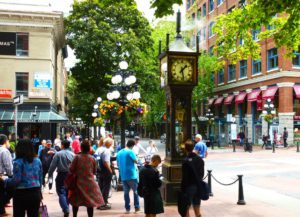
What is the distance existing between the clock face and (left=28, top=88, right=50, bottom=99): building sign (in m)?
24.2

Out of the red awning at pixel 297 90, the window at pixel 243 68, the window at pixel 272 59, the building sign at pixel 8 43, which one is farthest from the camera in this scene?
the window at pixel 243 68

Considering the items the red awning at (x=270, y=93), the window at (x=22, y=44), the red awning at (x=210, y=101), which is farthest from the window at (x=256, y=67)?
the window at (x=22, y=44)

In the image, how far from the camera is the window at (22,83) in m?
33.7

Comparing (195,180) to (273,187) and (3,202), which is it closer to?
(3,202)

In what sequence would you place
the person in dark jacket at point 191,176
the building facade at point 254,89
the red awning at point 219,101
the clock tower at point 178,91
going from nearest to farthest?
1. the person in dark jacket at point 191,176
2. the clock tower at point 178,91
3. the building facade at point 254,89
4. the red awning at point 219,101

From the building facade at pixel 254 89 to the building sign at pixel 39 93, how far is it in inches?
693

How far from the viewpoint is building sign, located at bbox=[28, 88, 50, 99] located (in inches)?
1331

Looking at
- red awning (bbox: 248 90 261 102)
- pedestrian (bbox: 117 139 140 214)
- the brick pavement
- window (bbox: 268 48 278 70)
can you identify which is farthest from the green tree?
pedestrian (bbox: 117 139 140 214)

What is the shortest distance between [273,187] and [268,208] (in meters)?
4.27

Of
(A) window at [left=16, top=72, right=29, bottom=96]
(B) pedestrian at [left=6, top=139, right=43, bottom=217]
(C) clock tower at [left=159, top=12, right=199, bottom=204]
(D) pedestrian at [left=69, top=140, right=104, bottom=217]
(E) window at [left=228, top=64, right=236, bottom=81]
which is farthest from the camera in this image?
(E) window at [left=228, top=64, right=236, bottom=81]

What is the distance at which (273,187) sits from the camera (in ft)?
48.8

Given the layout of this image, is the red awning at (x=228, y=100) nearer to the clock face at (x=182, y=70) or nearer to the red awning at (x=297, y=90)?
the red awning at (x=297, y=90)

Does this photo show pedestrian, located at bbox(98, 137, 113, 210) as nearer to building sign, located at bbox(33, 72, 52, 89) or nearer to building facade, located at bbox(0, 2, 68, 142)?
building facade, located at bbox(0, 2, 68, 142)

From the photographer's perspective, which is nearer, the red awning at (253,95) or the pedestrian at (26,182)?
the pedestrian at (26,182)
